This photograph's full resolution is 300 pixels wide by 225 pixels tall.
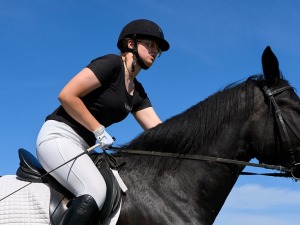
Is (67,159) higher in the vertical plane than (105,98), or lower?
lower

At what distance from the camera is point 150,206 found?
18.6ft

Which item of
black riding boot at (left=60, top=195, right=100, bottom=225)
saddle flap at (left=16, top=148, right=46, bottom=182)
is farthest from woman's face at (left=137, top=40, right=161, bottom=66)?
black riding boot at (left=60, top=195, right=100, bottom=225)

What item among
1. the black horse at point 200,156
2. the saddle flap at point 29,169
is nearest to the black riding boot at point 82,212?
the black horse at point 200,156

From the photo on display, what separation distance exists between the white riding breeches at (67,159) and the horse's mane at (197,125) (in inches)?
33.4

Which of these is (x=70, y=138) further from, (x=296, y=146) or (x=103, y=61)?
(x=296, y=146)

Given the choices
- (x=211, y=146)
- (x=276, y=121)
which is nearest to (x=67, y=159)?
(x=211, y=146)

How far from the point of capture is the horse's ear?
607 centimetres

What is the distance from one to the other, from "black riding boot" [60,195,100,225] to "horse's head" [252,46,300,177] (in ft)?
6.81

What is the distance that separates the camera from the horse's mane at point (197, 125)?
6078mm

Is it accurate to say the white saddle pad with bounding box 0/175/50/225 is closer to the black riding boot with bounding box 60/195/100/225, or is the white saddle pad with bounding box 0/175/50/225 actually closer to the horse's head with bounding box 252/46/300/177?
the black riding boot with bounding box 60/195/100/225

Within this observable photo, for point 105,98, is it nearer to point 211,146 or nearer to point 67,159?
point 67,159

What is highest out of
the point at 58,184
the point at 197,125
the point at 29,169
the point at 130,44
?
the point at 130,44

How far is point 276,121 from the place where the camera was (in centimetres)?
585

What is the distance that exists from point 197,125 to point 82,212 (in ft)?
5.86
